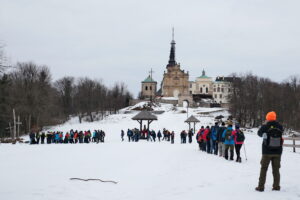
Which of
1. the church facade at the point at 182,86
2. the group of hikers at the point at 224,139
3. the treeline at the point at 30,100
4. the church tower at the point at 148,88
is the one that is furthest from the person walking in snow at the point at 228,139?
the church tower at the point at 148,88

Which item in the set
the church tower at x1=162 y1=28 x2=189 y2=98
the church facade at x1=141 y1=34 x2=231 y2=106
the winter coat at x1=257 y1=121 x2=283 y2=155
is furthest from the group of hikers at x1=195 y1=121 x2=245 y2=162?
the church tower at x1=162 y1=28 x2=189 y2=98

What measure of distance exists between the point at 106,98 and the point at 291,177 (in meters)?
82.7

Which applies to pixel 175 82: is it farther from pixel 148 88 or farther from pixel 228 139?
pixel 228 139

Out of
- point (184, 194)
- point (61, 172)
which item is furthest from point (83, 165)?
point (184, 194)

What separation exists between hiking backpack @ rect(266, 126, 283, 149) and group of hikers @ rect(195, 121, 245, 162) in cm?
499

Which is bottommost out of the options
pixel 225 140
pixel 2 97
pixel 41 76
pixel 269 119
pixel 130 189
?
pixel 130 189

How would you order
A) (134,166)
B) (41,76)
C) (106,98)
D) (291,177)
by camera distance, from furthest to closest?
(106,98), (41,76), (134,166), (291,177)

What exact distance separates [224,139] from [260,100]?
54879 millimetres

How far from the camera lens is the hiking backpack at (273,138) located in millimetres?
7129

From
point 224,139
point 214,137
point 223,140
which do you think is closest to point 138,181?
point 224,139

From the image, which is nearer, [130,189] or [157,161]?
[130,189]

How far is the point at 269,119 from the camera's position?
732cm

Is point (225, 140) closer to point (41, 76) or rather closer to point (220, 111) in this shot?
point (41, 76)

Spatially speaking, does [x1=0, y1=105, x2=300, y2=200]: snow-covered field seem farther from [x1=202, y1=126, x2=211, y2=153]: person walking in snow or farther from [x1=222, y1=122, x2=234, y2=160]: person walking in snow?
[x1=202, y1=126, x2=211, y2=153]: person walking in snow
